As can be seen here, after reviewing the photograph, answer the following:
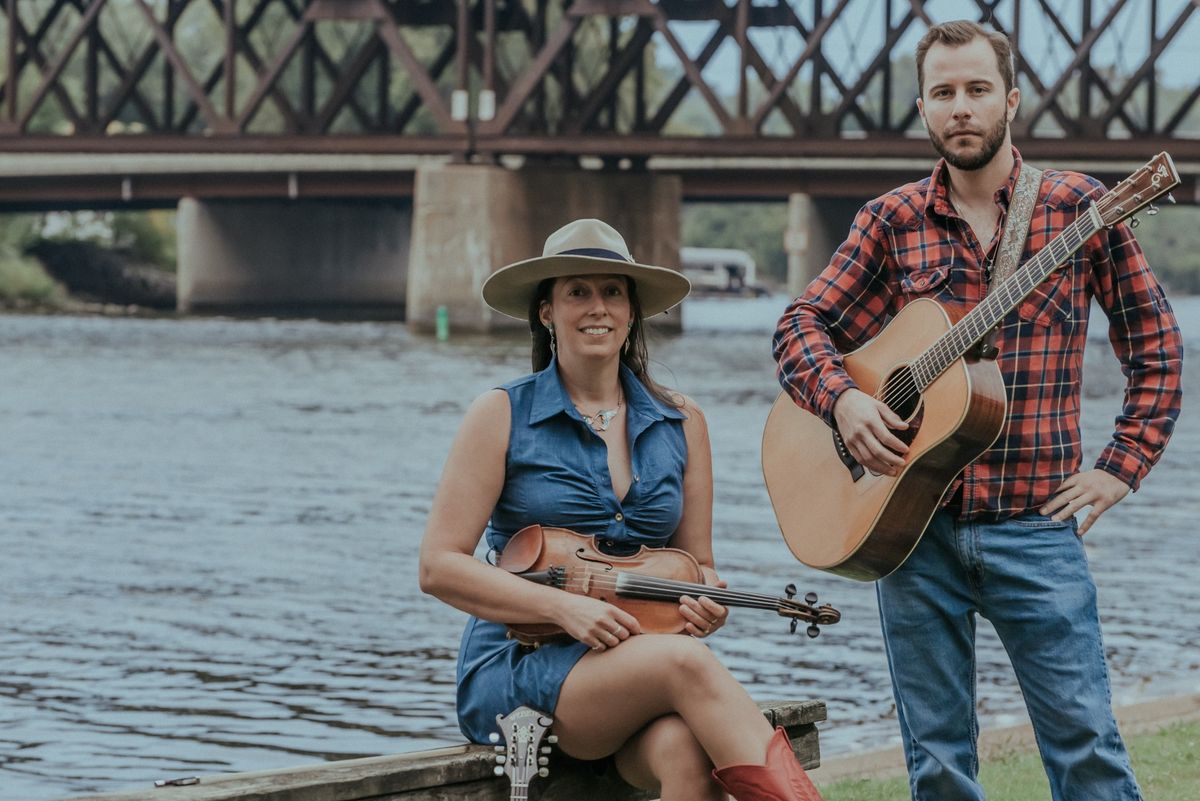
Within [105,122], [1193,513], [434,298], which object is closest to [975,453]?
[1193,513]

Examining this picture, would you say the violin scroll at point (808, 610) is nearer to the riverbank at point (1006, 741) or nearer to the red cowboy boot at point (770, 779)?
the red cowboy boot at point (770, 779)

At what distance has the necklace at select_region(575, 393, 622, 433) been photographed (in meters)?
5.09

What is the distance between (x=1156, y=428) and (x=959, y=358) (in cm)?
55

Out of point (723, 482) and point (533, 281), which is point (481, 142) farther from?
point (533, 281)

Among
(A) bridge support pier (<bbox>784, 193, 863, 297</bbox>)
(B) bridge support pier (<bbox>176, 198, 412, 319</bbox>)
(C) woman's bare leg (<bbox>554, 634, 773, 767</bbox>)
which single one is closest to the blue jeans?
(C) woman's bare leg (<bbox>554, 634, 773, 767</bbox>)

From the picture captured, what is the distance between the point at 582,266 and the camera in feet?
16.5

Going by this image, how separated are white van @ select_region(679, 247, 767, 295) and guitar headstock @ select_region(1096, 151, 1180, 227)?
105 metres

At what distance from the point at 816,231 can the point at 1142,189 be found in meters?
60.3

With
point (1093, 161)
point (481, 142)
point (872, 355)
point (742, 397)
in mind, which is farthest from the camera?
point (481, 142)

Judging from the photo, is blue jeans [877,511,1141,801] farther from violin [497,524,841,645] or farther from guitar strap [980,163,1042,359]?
guitar strap [980,163,1042,359]

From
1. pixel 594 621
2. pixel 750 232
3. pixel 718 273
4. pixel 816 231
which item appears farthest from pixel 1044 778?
pixel 750 232

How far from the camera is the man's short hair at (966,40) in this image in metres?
4.73

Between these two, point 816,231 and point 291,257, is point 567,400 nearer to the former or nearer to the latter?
point 816,231

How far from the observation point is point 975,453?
467 cm
